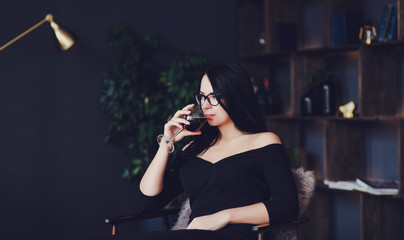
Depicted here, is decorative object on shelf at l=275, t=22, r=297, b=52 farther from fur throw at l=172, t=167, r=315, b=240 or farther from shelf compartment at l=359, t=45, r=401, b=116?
fur throw at l=172, t=167, r=315, b=240

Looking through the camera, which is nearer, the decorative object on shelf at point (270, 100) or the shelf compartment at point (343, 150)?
the shelf compartment at point (343, 150)

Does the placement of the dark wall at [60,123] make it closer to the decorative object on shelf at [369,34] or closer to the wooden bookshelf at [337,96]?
the wooden bookshelf at [337,96]

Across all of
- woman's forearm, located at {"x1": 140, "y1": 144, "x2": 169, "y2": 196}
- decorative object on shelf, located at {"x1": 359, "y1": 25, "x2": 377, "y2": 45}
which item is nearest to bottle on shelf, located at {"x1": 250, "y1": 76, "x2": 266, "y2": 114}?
decorative object on shelf, located at {"x1": 359, "y1": 25, "x2": 377, "y2": 45}

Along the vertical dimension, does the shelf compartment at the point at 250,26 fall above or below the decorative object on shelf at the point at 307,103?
above

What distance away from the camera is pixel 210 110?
2029mm

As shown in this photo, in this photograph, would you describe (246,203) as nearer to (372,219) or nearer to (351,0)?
(372,219)

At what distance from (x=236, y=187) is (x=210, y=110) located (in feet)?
1.14

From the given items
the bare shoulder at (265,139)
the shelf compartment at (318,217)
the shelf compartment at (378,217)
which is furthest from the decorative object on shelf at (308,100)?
the bare shoulder at (265,139)

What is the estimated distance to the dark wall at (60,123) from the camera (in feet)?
9.71

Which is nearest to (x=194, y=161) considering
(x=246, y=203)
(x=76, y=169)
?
(x=246, y=203)

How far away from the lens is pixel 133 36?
11.5ft

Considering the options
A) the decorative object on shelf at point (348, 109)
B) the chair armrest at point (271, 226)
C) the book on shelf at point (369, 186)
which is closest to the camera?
the chair armrest at point (271, 226)

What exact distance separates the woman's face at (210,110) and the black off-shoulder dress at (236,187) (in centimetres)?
17

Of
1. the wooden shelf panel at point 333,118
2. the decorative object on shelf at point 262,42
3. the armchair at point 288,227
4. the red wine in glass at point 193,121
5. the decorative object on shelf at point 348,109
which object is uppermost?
the decorative object on shelf at point 262,42
